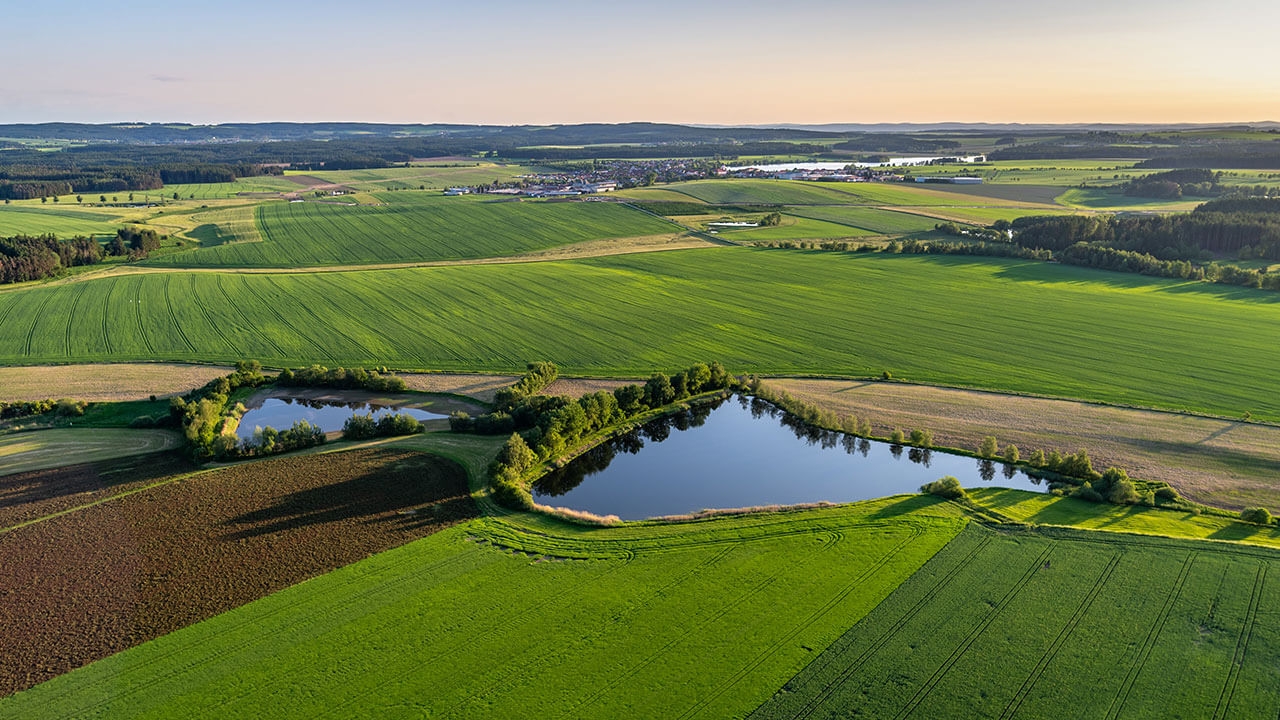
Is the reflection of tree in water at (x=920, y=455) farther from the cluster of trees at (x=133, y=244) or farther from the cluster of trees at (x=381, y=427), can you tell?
the cluster of trees at (x=133, y=244)

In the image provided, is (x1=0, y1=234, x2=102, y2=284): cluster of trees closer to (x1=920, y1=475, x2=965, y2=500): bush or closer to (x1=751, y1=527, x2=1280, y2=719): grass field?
(x1=920, y1=475, x2=965, y2=500): bush

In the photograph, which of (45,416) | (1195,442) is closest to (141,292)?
(45,416)

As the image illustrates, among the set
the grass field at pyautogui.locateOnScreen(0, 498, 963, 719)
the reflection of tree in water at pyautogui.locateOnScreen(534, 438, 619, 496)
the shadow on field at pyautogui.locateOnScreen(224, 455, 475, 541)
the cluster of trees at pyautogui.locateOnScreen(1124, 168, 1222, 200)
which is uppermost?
the cluster of trees at pyautogui.locateOnScreen(1124, 168, 1222, 200)

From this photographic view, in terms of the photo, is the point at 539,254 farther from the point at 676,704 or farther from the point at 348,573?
the point at 676,704

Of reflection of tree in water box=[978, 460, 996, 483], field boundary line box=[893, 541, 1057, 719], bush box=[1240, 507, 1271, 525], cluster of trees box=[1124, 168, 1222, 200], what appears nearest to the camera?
field boundary line box=[893, 541, 1057, 719]

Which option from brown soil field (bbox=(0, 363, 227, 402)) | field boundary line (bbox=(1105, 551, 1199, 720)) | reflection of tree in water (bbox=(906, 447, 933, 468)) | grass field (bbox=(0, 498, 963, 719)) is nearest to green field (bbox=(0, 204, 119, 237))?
brown soil field (bbox=(0, 363, 227, 402))

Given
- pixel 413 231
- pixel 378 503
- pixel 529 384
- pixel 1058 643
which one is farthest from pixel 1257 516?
pixel 413 231
